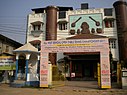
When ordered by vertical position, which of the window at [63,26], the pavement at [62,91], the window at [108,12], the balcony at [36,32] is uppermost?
the window at [108,12]

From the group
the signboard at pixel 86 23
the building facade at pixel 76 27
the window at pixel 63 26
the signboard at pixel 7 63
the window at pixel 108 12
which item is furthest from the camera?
the window at pixel 63 26

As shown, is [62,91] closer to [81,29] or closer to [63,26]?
[81,29]

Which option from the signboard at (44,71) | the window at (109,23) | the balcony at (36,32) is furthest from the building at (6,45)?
the window at (109,23)

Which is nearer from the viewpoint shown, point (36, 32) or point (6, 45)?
point (6, 45)

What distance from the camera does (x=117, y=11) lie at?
99.8ft

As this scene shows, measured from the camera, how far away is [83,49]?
16.0 metres

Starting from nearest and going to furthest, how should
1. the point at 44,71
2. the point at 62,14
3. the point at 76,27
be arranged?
the point at 44,71, the point at 76,27, the point at 62,14

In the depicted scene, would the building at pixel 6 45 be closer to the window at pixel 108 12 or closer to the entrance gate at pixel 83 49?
the entrance gate at pixel 83 49

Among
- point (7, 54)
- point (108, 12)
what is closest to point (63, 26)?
point (108, 12)

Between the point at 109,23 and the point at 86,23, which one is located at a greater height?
the point at 86,23

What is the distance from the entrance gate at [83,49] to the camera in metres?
15.5

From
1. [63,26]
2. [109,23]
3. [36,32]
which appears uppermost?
[109,23]

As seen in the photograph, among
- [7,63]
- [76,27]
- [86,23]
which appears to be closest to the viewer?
[7,63]

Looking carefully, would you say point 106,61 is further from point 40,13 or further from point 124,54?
point 40,13
